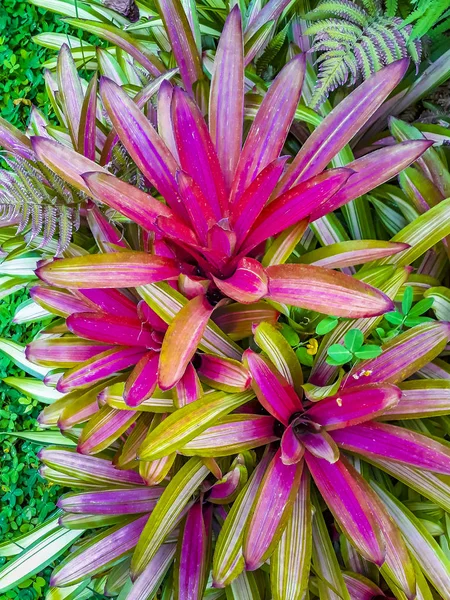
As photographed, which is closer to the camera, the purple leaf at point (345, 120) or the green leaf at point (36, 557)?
the purple leaf at point (345, 120)

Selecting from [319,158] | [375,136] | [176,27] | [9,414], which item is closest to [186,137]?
[319,158]

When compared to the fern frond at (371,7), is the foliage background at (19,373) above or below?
below

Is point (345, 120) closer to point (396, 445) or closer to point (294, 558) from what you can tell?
point (396, 445)

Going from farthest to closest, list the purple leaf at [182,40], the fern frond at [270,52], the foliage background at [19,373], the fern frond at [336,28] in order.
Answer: the foliage background at [19,373] → the fern frond at [270,52] → the purple leaf at [182,40] → the fern frond at [336,28]

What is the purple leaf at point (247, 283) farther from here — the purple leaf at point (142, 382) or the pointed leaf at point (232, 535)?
the pointed leaf at point (232, 535)

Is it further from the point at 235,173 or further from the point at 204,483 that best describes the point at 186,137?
the point at 204,483

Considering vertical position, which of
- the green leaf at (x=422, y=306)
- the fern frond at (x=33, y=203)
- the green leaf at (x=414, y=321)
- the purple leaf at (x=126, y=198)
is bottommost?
the fern frond at (x=33, y=203)

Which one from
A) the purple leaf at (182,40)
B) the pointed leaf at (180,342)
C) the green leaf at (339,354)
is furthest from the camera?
the purple leaf at (182,40)

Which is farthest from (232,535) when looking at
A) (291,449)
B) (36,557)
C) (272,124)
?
(272,124)

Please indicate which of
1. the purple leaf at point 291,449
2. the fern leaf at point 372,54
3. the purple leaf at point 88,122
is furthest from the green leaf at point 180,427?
the fern leaf at point 372,54
